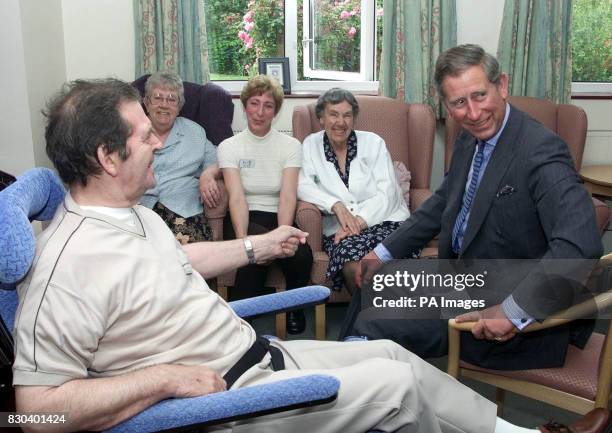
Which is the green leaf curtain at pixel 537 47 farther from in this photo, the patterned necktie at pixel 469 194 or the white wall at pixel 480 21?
the patterned necktie at pixel 469 194

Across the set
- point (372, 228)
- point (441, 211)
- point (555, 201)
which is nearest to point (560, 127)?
point (372, 228)

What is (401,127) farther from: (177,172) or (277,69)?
(177,172)

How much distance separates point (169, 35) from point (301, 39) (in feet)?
3.04

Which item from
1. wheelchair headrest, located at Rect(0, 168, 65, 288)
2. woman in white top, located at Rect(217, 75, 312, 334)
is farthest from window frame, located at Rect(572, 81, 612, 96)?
wheelchair headrest, located at Rect(0, 168, 65, 288)

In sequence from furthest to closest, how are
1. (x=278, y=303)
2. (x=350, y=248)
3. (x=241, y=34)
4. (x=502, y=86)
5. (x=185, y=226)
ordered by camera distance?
(x=241, y=34)
(x=185, y=226)
(x=350, y=248)
(x=502, y=86)
(x=278, y=303)

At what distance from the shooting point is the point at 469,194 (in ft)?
6.59

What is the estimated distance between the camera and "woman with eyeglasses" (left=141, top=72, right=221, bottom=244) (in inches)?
123

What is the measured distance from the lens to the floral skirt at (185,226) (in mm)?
3075

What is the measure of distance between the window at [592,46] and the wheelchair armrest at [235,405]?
375 centimetres

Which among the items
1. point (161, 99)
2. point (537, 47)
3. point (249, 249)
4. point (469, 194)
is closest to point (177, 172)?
point (161, 99)

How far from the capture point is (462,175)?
2051mm

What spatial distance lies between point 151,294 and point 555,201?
108 cm

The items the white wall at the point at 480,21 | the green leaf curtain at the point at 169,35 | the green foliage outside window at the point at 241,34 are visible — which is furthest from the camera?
the green foliage outside window at the point at 241,34

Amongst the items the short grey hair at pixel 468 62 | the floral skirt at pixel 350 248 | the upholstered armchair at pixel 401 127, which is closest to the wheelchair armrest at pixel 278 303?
the short grey hair at pixel 468 62
